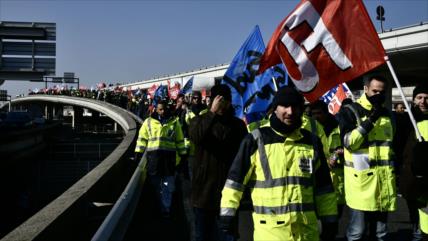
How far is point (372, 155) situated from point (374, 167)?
13 centimetres

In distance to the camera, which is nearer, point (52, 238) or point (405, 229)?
point (52, 238)

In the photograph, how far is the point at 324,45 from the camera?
17.8ft

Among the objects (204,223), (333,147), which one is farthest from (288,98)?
(333,147)

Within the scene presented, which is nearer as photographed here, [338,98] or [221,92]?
[221,92]

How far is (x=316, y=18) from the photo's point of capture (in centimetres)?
554

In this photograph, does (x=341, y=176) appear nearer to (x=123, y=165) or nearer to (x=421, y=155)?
(x=421, y=155)

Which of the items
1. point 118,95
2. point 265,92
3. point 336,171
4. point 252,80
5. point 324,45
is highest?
point 118,95

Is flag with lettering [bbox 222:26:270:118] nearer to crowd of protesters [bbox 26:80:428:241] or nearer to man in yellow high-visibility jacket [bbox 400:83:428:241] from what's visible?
crowd of protesters [bbox 26:80:428:241]

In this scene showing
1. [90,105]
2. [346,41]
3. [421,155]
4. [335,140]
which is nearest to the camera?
[421,155]

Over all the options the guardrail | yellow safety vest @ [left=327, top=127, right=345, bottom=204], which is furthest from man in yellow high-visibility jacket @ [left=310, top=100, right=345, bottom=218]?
the guardrail

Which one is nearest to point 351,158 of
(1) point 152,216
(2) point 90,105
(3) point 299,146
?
(3) point 299,146

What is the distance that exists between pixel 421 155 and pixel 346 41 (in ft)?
4.70

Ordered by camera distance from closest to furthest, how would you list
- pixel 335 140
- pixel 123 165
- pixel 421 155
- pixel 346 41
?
pixel 421 155 < pixel 346 41 < pixel 335 140 < pixel 123 165

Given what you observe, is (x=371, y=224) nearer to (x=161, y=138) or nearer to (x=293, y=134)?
(x=293, y=134)
